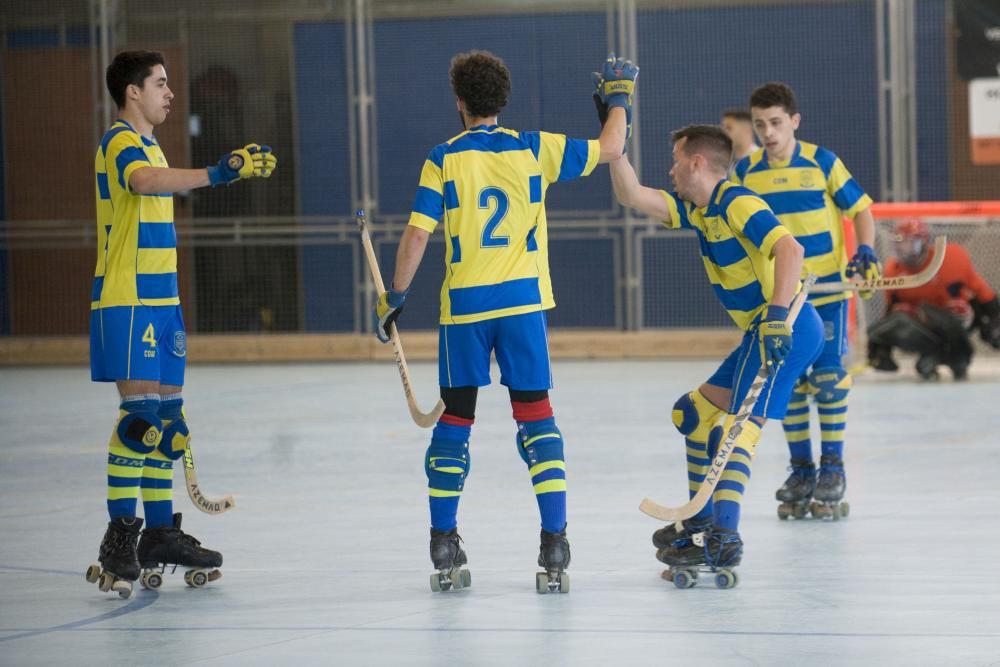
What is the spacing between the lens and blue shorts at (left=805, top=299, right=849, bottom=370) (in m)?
6.70

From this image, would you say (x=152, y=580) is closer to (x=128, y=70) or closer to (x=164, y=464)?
(x=164, y=464)

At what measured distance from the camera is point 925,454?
819cm

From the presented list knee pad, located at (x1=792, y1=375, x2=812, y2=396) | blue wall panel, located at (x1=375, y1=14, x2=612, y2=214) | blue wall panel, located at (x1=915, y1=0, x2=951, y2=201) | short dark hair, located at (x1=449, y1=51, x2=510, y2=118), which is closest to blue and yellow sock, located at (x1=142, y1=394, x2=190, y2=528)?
short dark hair, located at (x1=449, y1=51, x2=510, y2=118)

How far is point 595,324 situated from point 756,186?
8.41 metres

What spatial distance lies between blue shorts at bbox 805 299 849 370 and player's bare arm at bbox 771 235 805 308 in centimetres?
180

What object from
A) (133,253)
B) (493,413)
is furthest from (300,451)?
(133,253)

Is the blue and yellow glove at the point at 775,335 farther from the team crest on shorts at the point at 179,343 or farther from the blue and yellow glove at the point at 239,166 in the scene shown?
the team crest on shorts at the point at 179,343

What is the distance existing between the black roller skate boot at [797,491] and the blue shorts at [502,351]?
5.90ft

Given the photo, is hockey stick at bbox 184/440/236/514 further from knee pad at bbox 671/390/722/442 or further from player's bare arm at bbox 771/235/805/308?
player's bare arm at bbox 771/235/805/308

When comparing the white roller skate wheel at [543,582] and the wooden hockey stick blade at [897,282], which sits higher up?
the wooden hockey stick blade at [897,282]

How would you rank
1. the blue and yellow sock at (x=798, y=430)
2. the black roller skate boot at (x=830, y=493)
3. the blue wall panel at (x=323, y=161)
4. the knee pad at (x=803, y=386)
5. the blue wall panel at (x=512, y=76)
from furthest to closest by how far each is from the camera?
the blue wall panel at (x=323, y=161), the blue wall panel at (x=512, y=76), the knee pad at (x=803, y=386), the blue and yellow sock at (x=798, y=430), the black roller skate boot at (x=830, y=493)

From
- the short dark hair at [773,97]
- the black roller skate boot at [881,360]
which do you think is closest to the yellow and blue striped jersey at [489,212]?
the short dark hair at [773,97]

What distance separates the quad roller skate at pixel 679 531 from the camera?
5.26 metres

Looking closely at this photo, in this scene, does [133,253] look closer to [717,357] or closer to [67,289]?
[717,357]
